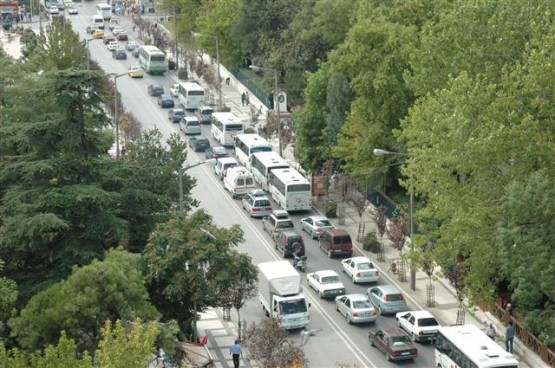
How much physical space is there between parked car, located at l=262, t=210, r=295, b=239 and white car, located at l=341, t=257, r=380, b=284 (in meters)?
8.16

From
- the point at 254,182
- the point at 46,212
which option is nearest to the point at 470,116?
the point at 46,212

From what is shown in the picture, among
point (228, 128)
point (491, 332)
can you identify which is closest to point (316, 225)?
point (491, 332)

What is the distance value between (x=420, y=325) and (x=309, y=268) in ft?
41.9

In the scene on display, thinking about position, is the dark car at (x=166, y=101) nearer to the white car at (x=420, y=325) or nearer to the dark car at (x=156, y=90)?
the dark car at (x=156, y=90)

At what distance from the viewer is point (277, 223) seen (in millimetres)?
78875

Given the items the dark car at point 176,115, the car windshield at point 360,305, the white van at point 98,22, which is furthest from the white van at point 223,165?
the white van at point 98,22

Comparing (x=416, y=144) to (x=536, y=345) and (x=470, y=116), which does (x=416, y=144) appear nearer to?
(x=470, y=116)

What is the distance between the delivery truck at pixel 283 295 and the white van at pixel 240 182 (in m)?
20.2

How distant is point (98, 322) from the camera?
51688 mm

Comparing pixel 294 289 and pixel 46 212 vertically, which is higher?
pixel 46 212

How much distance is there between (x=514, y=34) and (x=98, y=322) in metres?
27.1

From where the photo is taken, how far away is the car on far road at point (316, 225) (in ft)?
258

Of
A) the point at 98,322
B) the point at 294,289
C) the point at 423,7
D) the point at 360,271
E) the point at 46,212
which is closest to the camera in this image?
the point at 98,322

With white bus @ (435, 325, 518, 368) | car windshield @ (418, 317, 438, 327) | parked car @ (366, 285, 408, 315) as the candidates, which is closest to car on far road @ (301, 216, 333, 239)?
parked car @ (366, 285, 408, 315)
